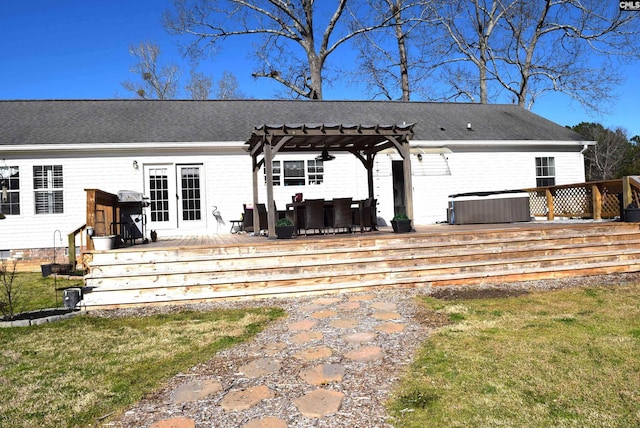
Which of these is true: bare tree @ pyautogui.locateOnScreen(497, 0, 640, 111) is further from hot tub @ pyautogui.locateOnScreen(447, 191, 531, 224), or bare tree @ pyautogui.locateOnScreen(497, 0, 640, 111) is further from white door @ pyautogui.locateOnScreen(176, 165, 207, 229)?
white door @ pyautogui.locateOnScreen(176, 165, 207, 229)

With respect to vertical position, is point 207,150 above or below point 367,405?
→ above

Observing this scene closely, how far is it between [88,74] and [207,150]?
57.5 feet

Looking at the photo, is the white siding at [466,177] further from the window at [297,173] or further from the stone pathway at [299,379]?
the stone pathway at [299,379]

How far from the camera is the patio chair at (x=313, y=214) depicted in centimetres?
869

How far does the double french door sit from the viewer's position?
472 inches

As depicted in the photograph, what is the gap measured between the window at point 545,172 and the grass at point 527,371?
956cm

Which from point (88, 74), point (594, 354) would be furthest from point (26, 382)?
point (88, 74)

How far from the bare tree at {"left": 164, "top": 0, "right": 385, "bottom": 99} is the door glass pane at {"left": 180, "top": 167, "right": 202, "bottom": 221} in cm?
1084

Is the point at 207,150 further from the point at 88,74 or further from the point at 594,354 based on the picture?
the point at 88,74

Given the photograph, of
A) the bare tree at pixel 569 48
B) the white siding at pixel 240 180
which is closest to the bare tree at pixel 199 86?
the bare tree at pixel 569 48

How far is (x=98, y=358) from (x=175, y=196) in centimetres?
827

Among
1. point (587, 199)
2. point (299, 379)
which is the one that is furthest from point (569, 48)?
point (299, 379)

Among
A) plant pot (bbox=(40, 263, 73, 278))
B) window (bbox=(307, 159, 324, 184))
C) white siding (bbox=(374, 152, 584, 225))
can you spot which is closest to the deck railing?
white siding (bbox=(374, 152, 584, 225))

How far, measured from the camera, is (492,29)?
25.2 m
